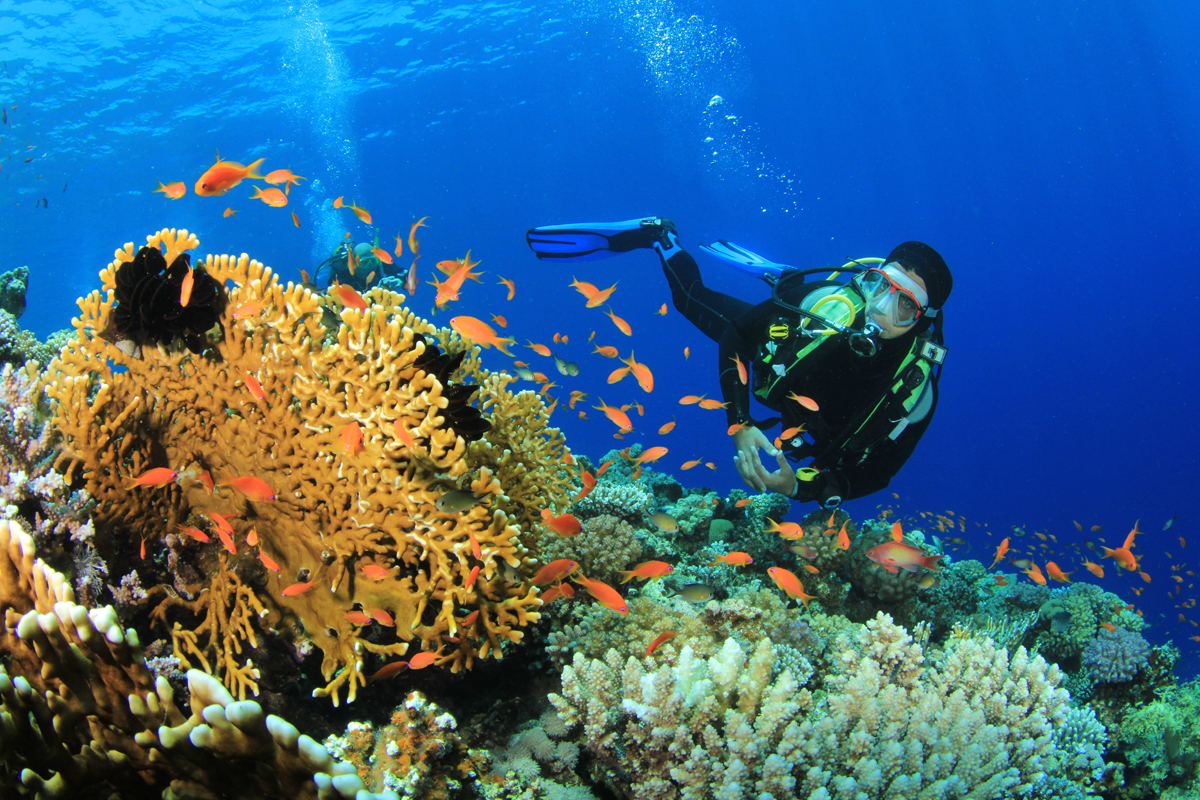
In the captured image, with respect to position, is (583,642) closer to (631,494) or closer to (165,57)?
(631,494)

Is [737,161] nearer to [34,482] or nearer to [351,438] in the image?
[351,438]

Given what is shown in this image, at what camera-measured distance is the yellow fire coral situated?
89.0 inches

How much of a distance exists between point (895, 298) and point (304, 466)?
17.4ft

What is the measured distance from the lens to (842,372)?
5496 millimetres

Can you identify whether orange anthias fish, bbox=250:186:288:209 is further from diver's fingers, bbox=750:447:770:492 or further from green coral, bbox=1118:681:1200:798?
green coral, bbox=1118:681:1200:798

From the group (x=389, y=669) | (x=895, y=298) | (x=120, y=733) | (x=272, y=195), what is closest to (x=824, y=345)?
(x=895, y=298)

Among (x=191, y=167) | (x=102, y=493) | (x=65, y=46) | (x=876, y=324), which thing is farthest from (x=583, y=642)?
(x=191, y=167)

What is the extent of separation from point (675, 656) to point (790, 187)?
9571cm

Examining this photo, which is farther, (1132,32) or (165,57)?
(1132,32)

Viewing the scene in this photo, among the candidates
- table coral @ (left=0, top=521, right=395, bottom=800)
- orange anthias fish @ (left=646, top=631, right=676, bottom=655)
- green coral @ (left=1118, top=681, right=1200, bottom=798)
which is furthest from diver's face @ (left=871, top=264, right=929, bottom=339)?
table coral @ (left=0, top=521, right=395, bottom=800)

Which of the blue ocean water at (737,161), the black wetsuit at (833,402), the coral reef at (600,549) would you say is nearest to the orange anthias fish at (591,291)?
the black wetsuit at (833,402)

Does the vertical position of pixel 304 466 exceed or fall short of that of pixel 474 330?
it falls short

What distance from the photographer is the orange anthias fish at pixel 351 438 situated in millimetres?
2213

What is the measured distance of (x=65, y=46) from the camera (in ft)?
91.0
